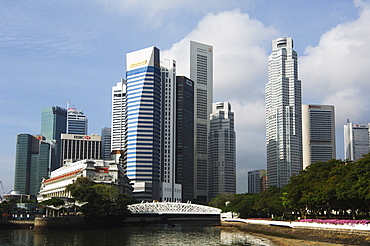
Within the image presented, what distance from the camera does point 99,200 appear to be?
143500 millimetres

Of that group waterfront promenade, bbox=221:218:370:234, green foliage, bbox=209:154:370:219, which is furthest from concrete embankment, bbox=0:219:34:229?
green foliage, bbox=209:154:370:219

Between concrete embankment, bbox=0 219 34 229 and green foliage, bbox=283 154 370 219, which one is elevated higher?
green foliage, bbox=283 154 370 219

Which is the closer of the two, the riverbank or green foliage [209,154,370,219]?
the riverbank

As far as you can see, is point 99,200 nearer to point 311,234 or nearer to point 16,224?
point 16,224

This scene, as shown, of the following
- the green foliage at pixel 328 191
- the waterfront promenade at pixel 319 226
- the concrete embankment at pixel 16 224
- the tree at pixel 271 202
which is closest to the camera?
the waterfront promenade at pixel 319 226

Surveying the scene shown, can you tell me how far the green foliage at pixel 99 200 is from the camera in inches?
5487

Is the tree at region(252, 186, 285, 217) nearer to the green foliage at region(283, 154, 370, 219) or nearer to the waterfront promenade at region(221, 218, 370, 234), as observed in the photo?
the waterfront promenade at region(221, 218, 370, 234)

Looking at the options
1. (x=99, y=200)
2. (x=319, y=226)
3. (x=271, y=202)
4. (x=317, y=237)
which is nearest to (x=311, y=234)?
(x=319, y=226)

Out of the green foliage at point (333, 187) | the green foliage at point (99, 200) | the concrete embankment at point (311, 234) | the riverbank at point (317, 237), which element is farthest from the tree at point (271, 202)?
the green foliage at point (99, 200)

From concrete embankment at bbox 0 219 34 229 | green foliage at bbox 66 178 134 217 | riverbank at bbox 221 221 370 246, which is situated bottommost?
concrete embankment at bbox 0 219 34 229

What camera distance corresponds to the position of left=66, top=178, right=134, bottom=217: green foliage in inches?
5487

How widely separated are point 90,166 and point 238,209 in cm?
6883

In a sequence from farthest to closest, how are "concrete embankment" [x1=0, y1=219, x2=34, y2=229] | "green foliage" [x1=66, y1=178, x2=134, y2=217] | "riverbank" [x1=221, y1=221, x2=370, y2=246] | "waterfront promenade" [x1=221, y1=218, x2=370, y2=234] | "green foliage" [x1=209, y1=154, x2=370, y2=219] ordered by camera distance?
"green foliage" [x1=66, y1=178, x2=134, y2=217]
"concrete embankment" [x1=0, y1=219, x2=34, y2=229]
"green foliage" [x1=209, y1=154, x2=370, y2=219]
"waterfront promenade" [x1=221, y1=218, x2=370, y2=234]
"riverbank" [x1=221, y1=221, x2=370, y2=246]

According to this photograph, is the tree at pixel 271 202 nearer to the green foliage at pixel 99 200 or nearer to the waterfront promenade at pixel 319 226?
the waterfront promenade at pixel 319 226
